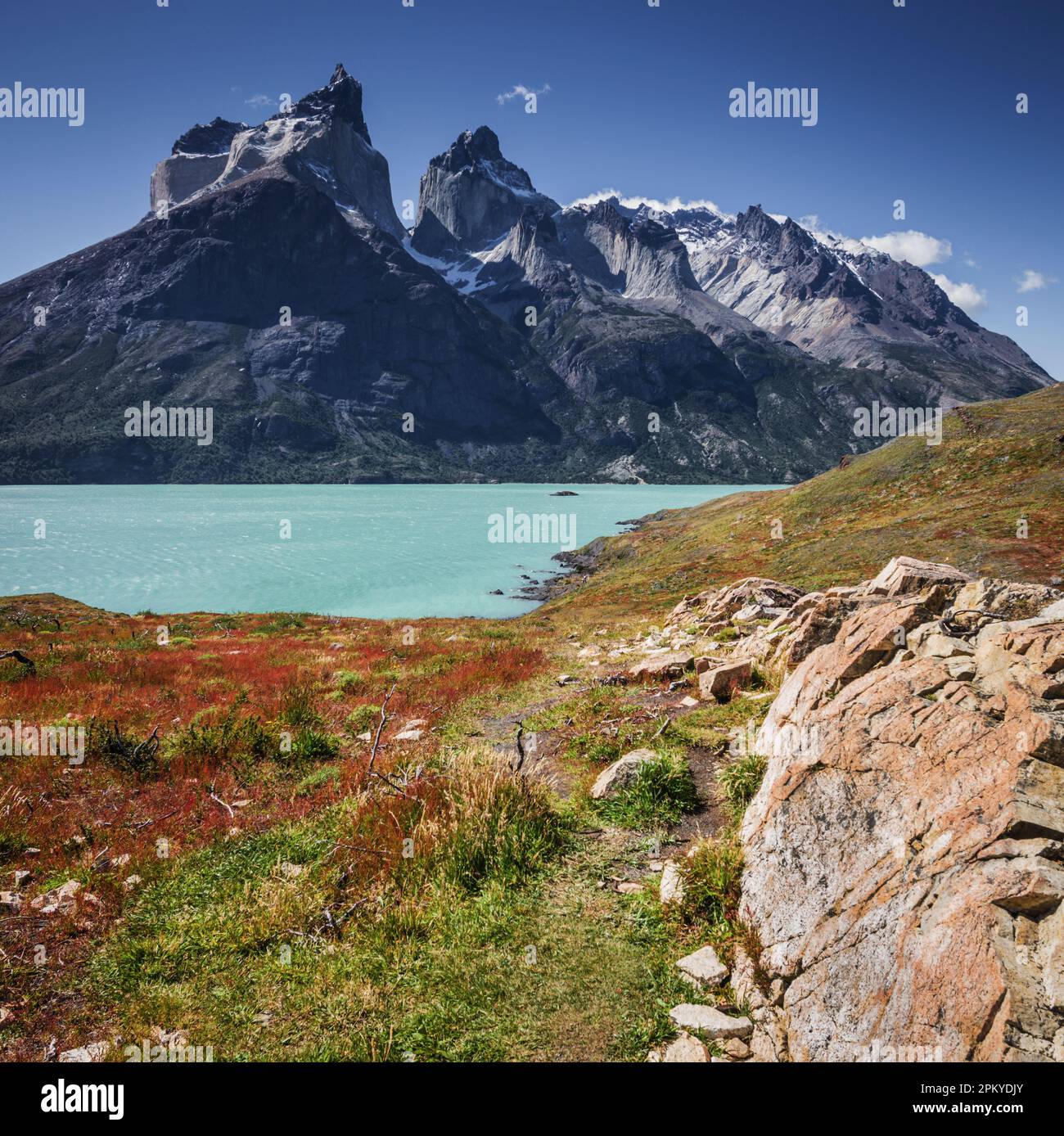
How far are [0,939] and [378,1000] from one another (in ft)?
16.8

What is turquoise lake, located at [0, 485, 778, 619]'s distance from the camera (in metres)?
60.2

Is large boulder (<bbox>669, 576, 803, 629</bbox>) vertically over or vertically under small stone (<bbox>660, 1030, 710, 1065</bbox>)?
over

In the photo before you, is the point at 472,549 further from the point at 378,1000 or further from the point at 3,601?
the point at 378,1000

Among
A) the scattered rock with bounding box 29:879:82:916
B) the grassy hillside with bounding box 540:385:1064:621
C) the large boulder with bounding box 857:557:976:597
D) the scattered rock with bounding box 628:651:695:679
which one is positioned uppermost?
the grassy hillside with bounding box 540:385:1064:621

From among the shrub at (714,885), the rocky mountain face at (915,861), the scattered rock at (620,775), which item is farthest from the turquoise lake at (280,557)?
the rocky mountain face at (915,861)

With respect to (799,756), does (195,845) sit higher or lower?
lower

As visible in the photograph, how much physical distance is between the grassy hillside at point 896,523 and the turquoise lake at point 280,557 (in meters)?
14.5

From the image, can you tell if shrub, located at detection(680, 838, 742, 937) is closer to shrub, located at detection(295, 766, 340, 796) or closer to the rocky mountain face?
the rocky mountain face

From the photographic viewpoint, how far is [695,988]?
5855mm

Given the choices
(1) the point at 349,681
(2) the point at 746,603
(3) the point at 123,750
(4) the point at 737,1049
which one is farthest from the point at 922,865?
(2) the point at 746,603

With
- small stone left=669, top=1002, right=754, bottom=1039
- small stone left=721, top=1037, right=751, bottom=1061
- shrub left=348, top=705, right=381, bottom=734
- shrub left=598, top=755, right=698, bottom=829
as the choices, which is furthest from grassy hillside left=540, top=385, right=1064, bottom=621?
small stone left=721, top=1037, right=751, bottom=1061

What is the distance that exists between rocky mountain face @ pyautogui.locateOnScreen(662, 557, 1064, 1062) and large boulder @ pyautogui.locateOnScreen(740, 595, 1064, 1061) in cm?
1

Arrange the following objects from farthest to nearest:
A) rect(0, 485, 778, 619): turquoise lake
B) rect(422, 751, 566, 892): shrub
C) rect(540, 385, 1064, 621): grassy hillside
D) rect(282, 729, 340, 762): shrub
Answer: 1. rect(0, 485, 778, 619): turquoise lake
2. rect(540, 385, 1064, 621): grassy hillside
3. rect(282, 729, 340, 762): shrub
4. rect(422, 751, 566, 892): shrub

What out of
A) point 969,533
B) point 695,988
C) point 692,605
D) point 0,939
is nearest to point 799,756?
point 695,988
